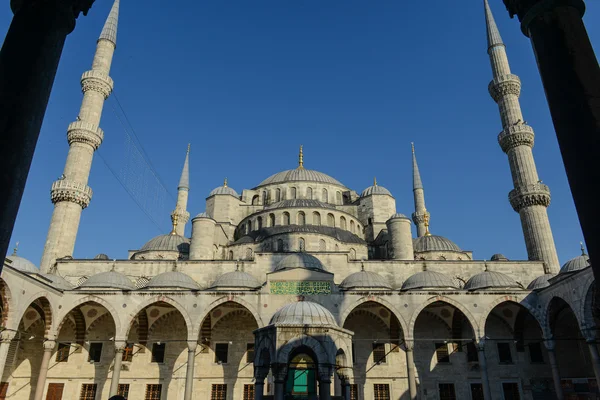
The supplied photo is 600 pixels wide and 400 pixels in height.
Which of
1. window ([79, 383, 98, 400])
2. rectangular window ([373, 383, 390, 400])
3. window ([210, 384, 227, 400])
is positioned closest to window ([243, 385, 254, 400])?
window ([210, 384, 227, 400])

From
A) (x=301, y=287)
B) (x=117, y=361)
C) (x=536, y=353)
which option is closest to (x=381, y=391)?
(x=301, y=287)

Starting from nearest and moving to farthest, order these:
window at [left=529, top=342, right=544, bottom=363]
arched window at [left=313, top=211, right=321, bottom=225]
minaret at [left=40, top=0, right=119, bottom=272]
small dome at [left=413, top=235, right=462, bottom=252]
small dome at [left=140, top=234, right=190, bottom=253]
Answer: window at [left=529, top=342, right=544, bottom=363] → minaret at [left=40, top=0, right=119, bottom=272] → small dome at [left=413, top=235, right=462, bottom=252] → small dome at [left=140, top=234, right=190, bottom=253] → arched window at [left=313, top=211, right=321, bottom=225]

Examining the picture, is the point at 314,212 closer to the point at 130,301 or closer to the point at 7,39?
the point at 130,301

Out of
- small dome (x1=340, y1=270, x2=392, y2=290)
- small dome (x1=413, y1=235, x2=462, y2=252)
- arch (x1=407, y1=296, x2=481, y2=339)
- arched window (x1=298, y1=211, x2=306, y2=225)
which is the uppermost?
arched window (x1=298, y1=211, x2=306, y2=225)

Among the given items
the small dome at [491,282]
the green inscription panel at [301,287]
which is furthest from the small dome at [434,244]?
the green inscription panel at [301,287]

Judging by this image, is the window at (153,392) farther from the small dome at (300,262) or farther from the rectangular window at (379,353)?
the rectangular window at (379,353)

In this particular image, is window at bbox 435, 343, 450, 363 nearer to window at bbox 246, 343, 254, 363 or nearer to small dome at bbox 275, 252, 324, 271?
small dome at bbox 275, 252, 324, 271

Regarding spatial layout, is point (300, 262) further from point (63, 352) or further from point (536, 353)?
point (63, 352)
